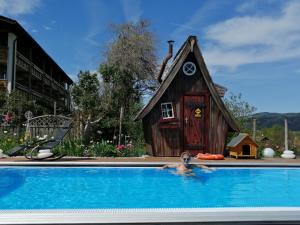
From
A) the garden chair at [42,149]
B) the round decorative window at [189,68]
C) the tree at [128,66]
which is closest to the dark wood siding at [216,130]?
the round decorative window at [189,68]

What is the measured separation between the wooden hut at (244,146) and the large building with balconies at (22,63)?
37.4 ft

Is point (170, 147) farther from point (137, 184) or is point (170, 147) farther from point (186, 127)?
point (137, 184)

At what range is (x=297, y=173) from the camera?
1010 cm

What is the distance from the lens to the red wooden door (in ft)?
42.0

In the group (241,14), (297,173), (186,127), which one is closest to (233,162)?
(297,173)

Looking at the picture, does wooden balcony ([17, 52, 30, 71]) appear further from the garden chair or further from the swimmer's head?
the swimmer's head

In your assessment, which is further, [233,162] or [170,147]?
[170,147]

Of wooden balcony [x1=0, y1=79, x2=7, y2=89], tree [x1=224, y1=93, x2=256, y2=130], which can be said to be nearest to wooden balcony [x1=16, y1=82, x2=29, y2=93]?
wooden balcony [x1=0, y1=79, x2=7, y2=89]

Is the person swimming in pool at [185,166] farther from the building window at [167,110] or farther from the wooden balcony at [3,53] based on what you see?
the wooden balcony at [3,53]

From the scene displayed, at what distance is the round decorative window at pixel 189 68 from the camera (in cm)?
1297

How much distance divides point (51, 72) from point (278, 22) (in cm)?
3824

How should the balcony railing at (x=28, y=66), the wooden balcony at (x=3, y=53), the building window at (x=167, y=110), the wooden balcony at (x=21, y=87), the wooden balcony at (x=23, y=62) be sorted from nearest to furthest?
the building window at (x=167, y=110) < the wooden balcony at (x=3, y=53) < the wooden balcony at (x=21, y=87) < the wooden balcony at (x=23, y=62) < the balcony railing at (x=28, y=66)

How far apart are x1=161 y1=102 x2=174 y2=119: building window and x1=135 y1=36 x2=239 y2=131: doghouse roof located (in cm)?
41

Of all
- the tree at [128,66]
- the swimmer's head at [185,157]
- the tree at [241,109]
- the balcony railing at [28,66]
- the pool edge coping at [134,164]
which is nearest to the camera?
the swimmer's head at [185,157]
